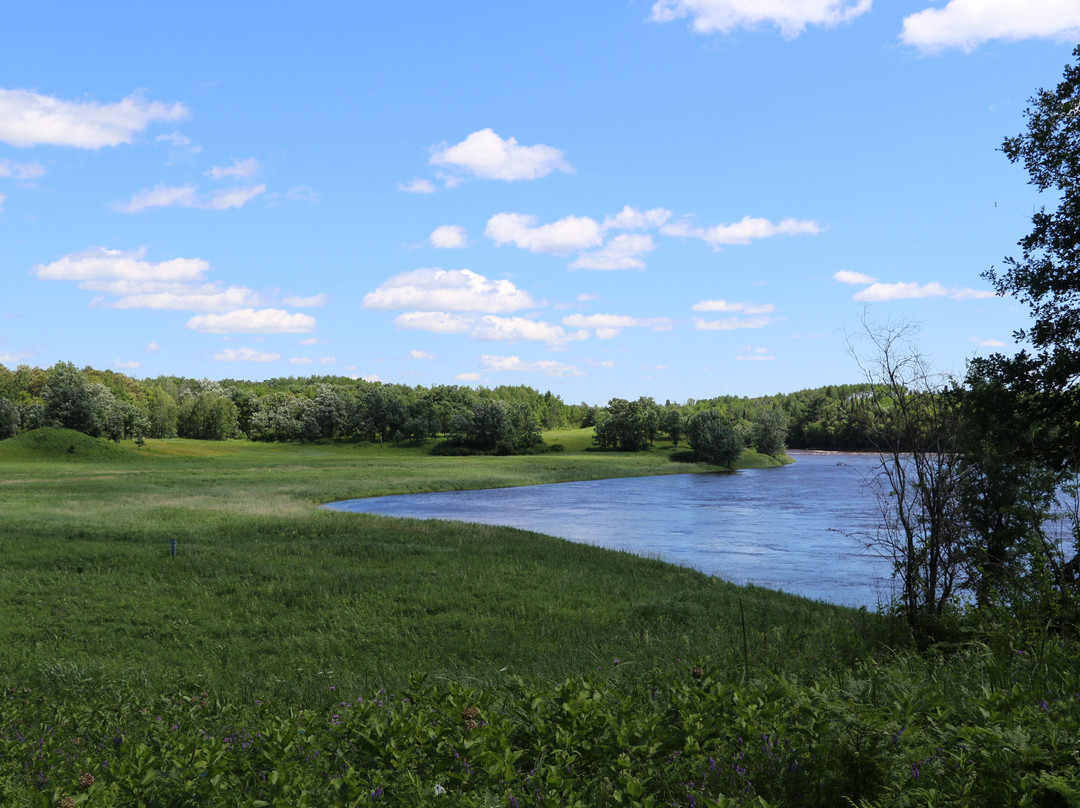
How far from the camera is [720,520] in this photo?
38375 millimetres

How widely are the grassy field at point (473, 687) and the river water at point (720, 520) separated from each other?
3.95m

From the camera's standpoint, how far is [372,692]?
24.9ft

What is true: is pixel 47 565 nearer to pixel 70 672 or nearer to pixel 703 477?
pixel 70 672

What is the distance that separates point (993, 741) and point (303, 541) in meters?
22.5

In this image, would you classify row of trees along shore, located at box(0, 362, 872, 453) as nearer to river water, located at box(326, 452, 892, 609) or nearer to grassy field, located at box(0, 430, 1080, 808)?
river water, located at box(326, 452, 892, 609)

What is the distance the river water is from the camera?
74.6 feet

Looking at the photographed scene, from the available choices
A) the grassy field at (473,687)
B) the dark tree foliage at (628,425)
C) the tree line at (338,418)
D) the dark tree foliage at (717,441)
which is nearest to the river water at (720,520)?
the grassy field at (473,687)

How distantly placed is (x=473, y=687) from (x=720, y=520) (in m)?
33.6

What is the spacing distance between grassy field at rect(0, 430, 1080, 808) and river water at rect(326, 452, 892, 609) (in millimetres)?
3945

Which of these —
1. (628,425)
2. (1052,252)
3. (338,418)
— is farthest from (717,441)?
(1052,252)

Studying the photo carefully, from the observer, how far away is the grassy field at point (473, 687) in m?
3.92

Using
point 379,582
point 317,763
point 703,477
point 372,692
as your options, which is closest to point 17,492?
point 379,582

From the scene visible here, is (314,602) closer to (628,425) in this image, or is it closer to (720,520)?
(720,520)

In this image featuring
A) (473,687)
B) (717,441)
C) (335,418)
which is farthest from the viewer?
(335,418)
